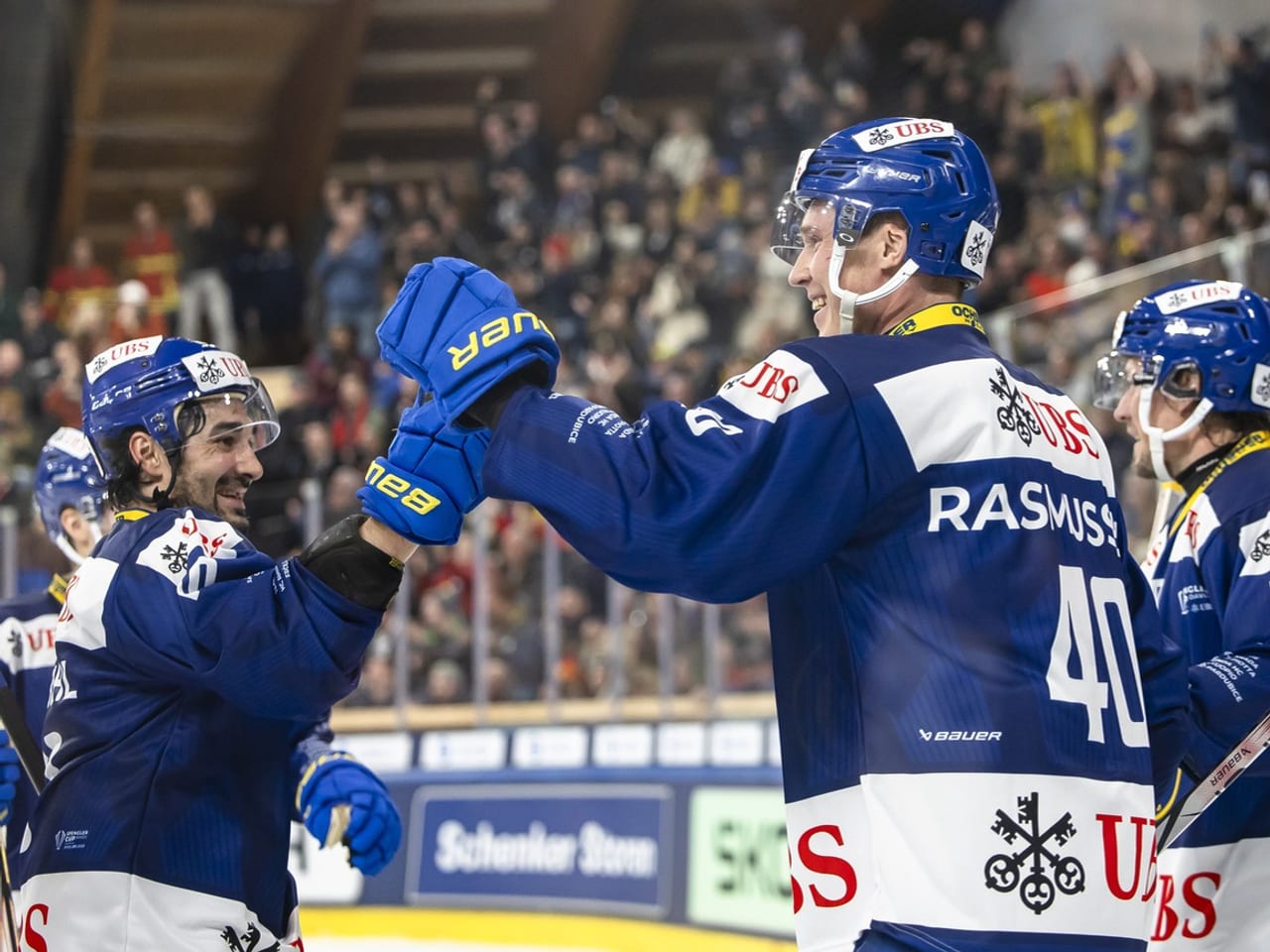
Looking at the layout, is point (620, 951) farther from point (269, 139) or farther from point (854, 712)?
point (269, 139)

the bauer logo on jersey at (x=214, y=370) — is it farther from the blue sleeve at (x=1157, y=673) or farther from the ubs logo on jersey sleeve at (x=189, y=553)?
the blue sleeve at (x=1157, y=673)

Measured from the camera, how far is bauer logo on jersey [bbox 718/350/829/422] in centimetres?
277

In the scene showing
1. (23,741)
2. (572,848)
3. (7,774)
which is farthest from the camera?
(572,848)

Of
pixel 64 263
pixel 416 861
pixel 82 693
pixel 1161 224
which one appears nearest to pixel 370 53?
pixel 64 263

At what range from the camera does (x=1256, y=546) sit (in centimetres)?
379

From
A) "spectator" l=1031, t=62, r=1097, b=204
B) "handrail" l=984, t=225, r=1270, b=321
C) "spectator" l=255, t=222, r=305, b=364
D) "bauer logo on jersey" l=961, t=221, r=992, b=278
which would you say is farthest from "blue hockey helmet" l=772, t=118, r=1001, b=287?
"spectator" l=255, t=222, r=305, b=364

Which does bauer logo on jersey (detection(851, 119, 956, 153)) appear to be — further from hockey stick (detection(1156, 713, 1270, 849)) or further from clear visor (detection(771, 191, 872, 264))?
hockey stick (detection(1156, 713, 1270, 849))

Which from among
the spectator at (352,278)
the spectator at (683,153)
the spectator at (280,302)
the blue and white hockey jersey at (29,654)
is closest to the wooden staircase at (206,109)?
the spectator at (280,302)

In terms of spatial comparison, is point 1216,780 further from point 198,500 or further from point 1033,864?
point 198,500

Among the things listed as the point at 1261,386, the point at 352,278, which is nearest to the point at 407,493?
the point at 1261,386

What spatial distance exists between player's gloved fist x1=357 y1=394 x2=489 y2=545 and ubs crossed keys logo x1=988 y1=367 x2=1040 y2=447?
33.8 inches

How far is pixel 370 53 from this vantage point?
2098cm

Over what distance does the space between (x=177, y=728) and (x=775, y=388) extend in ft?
4.82

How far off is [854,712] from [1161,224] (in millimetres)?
9982
